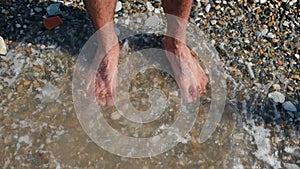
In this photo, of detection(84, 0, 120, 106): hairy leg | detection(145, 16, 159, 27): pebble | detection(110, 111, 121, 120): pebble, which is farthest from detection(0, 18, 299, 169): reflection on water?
detection(145, 16, 159, 27): pebble

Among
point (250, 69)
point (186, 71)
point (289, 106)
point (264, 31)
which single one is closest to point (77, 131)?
point (186, 71)

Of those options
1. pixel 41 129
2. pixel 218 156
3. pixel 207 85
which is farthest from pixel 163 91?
pixel 41 129

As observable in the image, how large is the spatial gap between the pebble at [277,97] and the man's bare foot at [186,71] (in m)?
0.36

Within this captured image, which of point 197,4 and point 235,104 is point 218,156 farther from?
point 197,4

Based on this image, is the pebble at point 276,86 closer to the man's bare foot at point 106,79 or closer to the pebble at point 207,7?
the pebble at point 207,7

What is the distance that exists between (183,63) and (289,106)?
0.61m

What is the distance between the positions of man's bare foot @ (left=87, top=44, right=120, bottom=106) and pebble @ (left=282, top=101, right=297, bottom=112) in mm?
918

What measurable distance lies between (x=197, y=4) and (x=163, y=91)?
2.14 feet

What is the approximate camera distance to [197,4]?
3.03 meters

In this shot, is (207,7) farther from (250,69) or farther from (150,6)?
(250,69)

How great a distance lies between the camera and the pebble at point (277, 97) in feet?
8.73

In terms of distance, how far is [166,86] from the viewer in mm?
2719

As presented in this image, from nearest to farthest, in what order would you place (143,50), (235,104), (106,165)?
(106,165)
(235,104)
(143,50)

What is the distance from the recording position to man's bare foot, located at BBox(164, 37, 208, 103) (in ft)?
8.73
